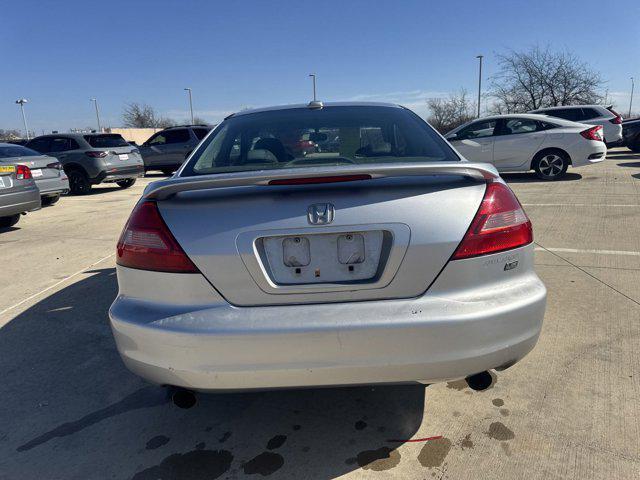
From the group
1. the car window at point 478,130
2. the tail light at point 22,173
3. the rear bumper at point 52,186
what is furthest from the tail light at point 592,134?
the rear bumper at point 52,186

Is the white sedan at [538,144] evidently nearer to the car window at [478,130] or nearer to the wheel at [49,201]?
the car window at [478,130]

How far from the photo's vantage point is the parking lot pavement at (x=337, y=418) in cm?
201

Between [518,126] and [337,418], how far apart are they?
10063 millimetres

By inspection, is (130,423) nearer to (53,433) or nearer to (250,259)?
(53,433)

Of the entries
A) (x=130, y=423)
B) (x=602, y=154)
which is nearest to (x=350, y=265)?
(x=130, y=423)

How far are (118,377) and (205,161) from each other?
4.58 feet

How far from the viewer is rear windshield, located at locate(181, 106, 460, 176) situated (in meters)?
2.44

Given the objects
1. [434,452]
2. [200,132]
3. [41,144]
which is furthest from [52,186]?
[434,452]

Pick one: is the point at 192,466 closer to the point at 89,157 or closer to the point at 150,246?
the point at 150,246

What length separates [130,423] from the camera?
7.74 feet

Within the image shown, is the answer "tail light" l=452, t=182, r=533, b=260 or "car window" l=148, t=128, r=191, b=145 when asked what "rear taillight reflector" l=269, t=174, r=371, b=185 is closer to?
"tail light" l=452, t=182, r=533, b=260

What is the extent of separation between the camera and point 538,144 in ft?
34.2

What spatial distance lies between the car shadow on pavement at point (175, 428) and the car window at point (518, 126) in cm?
961

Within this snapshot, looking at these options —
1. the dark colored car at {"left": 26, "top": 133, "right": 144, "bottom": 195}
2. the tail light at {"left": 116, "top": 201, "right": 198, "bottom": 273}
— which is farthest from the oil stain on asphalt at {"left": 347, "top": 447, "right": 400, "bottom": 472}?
the dark colored car at {"left": 26, "top": 133, "right": 144, "bottom": 195}
